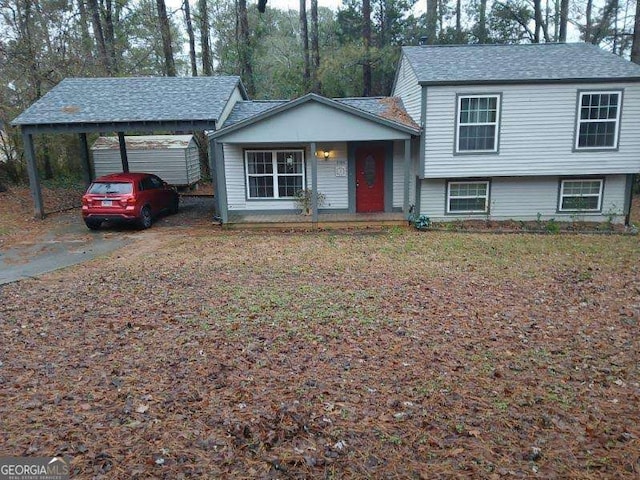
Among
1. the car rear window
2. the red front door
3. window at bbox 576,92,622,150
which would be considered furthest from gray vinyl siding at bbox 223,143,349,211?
window at bbox 576,92,622,150

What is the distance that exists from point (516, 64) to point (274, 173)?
8.29 m

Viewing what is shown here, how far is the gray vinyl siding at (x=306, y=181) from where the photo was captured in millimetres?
14500

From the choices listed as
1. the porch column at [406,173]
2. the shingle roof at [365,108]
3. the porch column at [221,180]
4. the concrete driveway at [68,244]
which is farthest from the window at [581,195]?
the concrete driveway at [68,244]

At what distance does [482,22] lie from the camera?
27.0 meters

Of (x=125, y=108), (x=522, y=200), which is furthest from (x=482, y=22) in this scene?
(x=125, y=108)

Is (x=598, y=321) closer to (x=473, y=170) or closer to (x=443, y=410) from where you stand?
(x=443, y=410)

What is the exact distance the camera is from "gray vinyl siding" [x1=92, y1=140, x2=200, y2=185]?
20.8 meters

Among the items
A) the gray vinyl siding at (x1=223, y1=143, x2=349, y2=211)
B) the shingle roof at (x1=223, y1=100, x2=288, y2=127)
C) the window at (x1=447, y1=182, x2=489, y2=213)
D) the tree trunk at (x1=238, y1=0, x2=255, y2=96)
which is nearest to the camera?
the window at (x1=447, y1=182, x2=489, y2=213)

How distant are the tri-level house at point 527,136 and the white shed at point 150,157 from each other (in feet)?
38.6

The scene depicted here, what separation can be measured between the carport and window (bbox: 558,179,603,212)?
36.6ft

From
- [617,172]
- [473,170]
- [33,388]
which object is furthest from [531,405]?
[617,172]

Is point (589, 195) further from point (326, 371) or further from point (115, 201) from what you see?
point (115, 201)

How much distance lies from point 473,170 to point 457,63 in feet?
11.7

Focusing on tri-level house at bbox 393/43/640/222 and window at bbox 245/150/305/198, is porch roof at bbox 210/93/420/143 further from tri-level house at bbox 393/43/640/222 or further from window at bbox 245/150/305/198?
tri-level house at bbox 393/43/640/222
